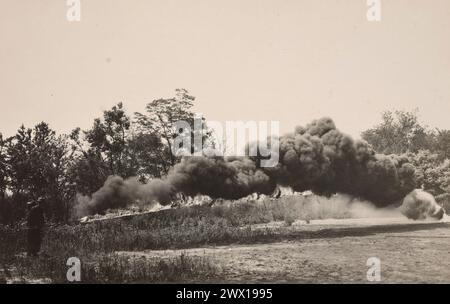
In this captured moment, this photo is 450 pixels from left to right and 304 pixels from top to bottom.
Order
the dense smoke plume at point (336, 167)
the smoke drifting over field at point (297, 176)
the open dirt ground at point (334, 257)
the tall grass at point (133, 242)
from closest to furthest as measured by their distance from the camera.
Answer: the tall grass at point (133, 242)
the open dirt ground at point (334, 257)
the smoke drifting over field at point (297, 176)
the dense smoke plume at point (336, 167)

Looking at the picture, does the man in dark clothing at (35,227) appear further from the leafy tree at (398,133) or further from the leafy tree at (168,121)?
the leafy tree at (398,133)

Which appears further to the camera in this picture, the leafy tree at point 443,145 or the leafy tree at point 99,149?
the leafy tree at point 443,145

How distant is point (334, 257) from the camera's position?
1823 cm

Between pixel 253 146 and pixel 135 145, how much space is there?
2167 cm

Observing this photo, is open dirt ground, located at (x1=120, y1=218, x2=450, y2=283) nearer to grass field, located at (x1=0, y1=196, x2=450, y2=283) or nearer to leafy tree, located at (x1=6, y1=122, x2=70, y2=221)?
grass field, located at (x1=0, y1=196, x2=450, y2=283)

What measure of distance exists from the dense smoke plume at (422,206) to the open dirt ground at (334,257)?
7.32m

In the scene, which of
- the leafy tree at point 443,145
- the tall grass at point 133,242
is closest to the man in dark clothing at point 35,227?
the tall grass at point 133,242

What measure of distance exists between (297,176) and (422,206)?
12072 mm

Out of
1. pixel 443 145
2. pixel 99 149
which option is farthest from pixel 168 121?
pixel 443 145

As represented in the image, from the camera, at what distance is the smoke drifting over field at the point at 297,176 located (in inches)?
781

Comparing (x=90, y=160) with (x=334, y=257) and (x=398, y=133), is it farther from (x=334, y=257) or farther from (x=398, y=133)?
(x=398, y=133)

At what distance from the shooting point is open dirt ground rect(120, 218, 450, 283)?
1575 cm

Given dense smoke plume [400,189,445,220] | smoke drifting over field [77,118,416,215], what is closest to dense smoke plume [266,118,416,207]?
smoke drifting over field [77,118,416,215]

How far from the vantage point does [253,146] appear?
2467cm
